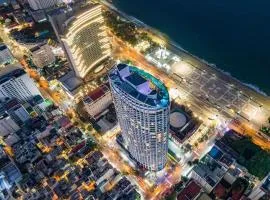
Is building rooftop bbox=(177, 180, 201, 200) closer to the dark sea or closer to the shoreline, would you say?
the shoreline

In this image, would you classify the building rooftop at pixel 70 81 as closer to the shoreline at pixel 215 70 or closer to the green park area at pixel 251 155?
the shoreline at pixel 215 70

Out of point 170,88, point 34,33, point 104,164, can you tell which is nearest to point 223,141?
point 170,88

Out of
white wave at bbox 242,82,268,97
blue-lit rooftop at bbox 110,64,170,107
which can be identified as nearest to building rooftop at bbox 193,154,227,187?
blue-lit rooftop at bbox 110,64,170,107

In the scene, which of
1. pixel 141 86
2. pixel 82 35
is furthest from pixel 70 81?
pixel 141 86

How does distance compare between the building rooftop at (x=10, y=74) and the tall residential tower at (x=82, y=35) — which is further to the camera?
the building rooftop at (x=10, y=74)

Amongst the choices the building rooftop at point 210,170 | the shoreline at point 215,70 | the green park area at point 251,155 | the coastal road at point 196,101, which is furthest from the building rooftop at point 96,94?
the green park area at point 251,155

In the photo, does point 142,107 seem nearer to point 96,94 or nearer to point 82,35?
point 96,94

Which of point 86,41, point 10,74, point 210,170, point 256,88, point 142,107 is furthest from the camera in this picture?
point 256,88
